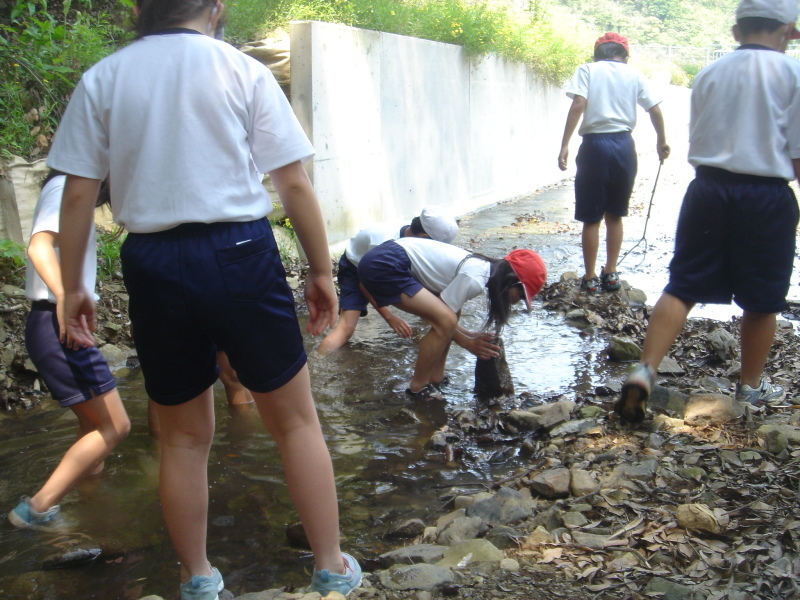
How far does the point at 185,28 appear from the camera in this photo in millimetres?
2025

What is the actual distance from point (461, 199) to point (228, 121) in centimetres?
944

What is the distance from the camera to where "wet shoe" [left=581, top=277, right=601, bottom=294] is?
6.55m

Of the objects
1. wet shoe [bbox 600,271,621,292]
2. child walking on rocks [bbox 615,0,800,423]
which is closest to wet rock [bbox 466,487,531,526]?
child walking on rocks [bbox 615,0,800,423]

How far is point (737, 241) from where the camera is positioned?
3570 mm

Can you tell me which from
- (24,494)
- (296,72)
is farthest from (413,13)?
(24,494)

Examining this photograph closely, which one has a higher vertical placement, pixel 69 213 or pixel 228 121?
pixel 228 121

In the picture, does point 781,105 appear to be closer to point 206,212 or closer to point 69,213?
point 206,212

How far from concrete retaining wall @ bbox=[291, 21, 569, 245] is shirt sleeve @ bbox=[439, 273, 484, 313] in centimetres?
323

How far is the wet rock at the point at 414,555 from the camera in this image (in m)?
2.56

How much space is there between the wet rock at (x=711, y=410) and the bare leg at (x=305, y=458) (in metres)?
2.10

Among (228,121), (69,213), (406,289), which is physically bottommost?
(406,289)

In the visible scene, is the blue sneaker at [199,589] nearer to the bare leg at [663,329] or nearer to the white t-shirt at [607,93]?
the bare leg at [663,329]

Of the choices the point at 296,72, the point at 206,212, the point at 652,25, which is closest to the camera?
the point at 206,212

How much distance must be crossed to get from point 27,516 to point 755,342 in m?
3.36
